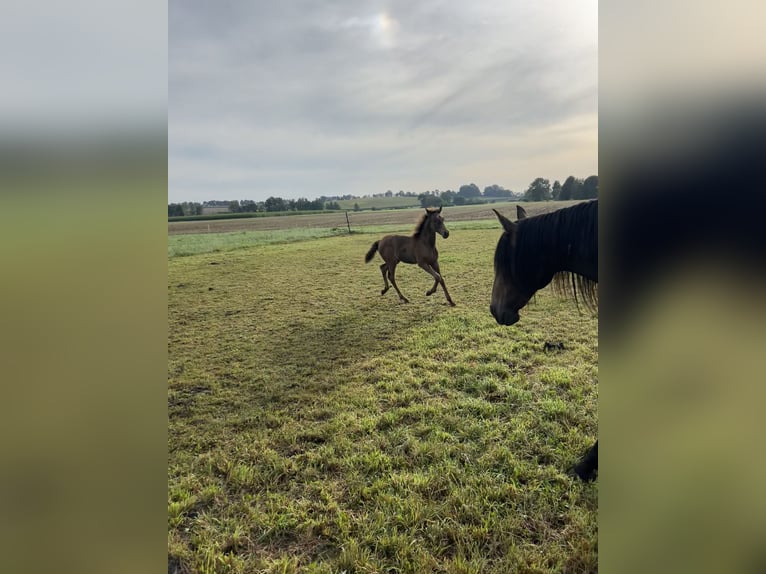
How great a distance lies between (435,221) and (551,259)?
3.59 metres

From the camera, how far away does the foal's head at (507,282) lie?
256 cm

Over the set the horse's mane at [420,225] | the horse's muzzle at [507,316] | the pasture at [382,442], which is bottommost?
the pasture at [382,442]

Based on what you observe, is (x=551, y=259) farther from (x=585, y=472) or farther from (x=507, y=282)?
(x=585, y=472)

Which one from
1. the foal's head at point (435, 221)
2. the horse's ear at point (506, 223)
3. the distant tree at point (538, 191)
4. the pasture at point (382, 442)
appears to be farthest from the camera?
the distant tree at point (538, 191)

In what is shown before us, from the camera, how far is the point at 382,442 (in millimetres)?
2391

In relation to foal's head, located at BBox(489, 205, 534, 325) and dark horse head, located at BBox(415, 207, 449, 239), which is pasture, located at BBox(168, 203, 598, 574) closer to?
foal's head, located at BBox(489, 205, 534, 325)

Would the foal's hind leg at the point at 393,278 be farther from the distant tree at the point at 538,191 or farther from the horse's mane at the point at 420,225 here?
the distant tree at the point at 538,191

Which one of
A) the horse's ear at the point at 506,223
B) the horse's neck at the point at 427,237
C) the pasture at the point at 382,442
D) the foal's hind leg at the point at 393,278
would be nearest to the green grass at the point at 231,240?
the pasture at the point at 382,442

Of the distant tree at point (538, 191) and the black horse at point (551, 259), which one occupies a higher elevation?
the distant tree at point (538, 191)

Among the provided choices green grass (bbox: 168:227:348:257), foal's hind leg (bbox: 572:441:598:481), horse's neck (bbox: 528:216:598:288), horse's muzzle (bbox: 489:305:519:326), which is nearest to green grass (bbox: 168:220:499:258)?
green grass (bbox: 168:227:348:257)

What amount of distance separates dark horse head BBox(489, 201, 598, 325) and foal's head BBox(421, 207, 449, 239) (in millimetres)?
3156

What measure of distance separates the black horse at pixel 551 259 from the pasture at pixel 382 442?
1.50 ft

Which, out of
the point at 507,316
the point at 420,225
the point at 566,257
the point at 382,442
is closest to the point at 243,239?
the point at 420,225
